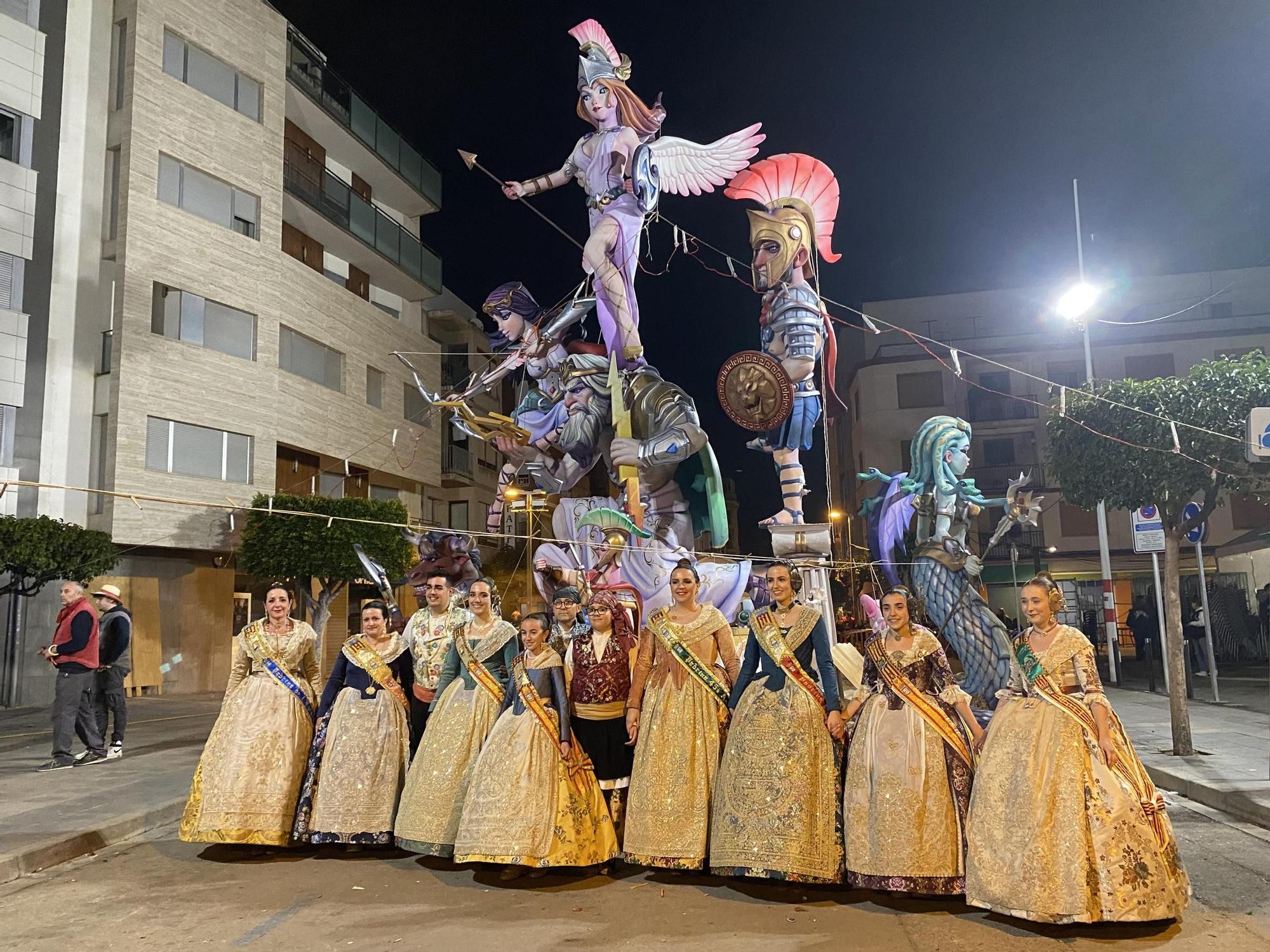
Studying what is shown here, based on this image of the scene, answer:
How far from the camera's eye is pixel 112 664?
10.0 m

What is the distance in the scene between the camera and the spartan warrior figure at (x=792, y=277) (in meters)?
14.3

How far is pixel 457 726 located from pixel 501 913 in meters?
1.29

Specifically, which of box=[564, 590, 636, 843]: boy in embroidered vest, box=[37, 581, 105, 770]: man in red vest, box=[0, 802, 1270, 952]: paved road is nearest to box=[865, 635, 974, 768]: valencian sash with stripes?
box=[0, 802, 1270, 952]: paved road

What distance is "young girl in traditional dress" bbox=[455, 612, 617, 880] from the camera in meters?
5.49

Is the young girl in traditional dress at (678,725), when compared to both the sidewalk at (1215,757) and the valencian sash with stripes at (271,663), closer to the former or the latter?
the valencian sash with stripes at (271,663)

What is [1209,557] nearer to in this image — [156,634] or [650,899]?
[156,634]

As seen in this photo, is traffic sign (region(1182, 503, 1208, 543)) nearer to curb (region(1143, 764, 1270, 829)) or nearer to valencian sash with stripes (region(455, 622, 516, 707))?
curb (region(1143, 764, 1270, 829))

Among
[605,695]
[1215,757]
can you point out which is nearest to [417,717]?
[605,695]

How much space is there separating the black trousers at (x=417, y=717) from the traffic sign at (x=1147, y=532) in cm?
910

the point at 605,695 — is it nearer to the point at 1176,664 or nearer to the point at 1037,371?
the point at 1176,664

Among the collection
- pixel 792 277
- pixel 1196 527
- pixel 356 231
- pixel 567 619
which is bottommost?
pixel 567 619

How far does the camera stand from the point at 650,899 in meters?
5.24

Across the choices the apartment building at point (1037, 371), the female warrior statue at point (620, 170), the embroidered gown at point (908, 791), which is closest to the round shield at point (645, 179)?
the female warrior statue at point (620, 170)

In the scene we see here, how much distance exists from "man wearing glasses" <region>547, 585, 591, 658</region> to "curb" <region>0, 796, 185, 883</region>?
10.7ft
